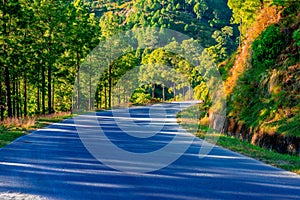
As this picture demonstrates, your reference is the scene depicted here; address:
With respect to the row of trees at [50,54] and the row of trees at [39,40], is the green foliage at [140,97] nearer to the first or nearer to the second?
the row of trees at [50,54]

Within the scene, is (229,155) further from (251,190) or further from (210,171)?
(251,190)

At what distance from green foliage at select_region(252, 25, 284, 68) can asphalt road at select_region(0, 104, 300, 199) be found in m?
7.76

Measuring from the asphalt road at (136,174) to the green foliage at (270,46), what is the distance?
776 centimetres

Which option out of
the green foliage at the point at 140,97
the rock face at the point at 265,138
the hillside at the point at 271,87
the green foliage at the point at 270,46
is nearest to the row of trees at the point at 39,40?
the hillside at the point at 271,87

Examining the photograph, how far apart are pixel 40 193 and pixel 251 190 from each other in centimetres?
400

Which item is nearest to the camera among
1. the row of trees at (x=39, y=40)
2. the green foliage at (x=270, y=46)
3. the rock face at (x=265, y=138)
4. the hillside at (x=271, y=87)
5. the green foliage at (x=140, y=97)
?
the rock face at (x=265, y=138)

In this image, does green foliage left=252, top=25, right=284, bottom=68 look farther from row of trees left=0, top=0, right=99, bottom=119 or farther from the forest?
row of trees left=0, top=0, right=99, bottom=119

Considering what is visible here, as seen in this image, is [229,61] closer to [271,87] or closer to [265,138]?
[271,87]

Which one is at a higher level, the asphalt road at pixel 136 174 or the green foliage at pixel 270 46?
the green foliage at pixel 270 46

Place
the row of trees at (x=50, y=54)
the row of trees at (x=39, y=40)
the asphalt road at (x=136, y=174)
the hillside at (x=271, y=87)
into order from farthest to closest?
the row of trees at (x=50, y=54), the row of trees at (x=39, y=40), the hillside at (x=271, y=87), the asphalt road at (x=136, y=174)

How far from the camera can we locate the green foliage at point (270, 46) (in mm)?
20328

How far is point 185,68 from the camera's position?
320 ft

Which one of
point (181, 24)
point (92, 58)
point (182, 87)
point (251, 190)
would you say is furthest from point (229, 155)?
point (181, 24)

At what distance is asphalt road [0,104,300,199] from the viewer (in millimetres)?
7753
